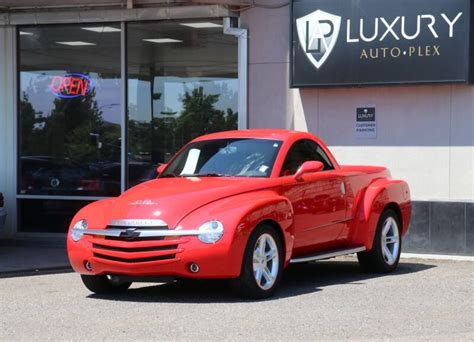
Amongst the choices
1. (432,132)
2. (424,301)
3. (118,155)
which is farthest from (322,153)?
(118,155)

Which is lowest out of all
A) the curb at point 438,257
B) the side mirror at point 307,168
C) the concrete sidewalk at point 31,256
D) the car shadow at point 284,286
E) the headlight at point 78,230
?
the concrete sidewalk at point 31,256

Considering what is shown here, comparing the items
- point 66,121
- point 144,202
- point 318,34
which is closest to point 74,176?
point 66,121

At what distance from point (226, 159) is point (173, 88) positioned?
4.82 metres

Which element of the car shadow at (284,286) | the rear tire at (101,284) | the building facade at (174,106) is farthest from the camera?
the building facade at (174,106)

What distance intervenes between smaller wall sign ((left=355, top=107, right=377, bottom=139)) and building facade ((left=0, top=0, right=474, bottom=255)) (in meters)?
0.02

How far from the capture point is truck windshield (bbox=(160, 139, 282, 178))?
896 cm

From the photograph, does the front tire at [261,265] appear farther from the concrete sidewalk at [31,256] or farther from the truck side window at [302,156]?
the concrete sidewalk at [31,256]

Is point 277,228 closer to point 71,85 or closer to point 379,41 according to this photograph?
point 379,41

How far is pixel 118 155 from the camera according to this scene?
14000mm

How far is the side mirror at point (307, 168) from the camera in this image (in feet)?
29.1

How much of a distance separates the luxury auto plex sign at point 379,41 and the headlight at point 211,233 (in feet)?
18.5

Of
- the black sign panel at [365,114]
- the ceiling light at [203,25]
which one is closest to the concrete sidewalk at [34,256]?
the black sign panel at [365,114]

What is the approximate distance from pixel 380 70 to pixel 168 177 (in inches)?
181

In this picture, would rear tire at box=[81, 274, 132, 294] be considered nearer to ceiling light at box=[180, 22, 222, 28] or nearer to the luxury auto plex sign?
the luxury auto plex sign
